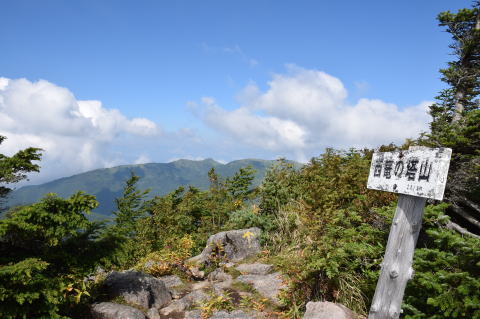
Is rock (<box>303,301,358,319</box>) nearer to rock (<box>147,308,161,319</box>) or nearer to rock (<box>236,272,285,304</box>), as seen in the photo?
rock (<box>236,272,285,304</box>)

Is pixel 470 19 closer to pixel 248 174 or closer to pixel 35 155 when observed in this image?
pixel 248 174

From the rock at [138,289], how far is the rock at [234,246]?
2487 millimetres

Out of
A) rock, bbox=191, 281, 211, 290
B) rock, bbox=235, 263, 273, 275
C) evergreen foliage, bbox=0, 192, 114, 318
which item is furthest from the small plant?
evergreen foliage, bbox=0, 192, 114, 318

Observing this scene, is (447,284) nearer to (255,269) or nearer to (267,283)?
(267,283)

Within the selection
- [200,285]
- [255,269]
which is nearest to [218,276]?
[200,285]

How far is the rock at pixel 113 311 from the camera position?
5.52 m

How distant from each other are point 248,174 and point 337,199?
8612 millimetres

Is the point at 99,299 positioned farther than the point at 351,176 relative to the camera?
No

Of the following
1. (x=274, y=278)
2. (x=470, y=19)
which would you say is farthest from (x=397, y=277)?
(x=470, y=19)

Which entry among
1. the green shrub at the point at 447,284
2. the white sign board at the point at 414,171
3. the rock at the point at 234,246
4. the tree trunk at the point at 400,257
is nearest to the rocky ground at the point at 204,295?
the rock at the point at 234,246

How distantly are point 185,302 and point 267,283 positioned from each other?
2.04m

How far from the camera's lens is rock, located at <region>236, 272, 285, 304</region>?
673 centimetres

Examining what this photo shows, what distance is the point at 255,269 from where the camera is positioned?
831cm

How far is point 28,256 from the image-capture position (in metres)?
4.69
